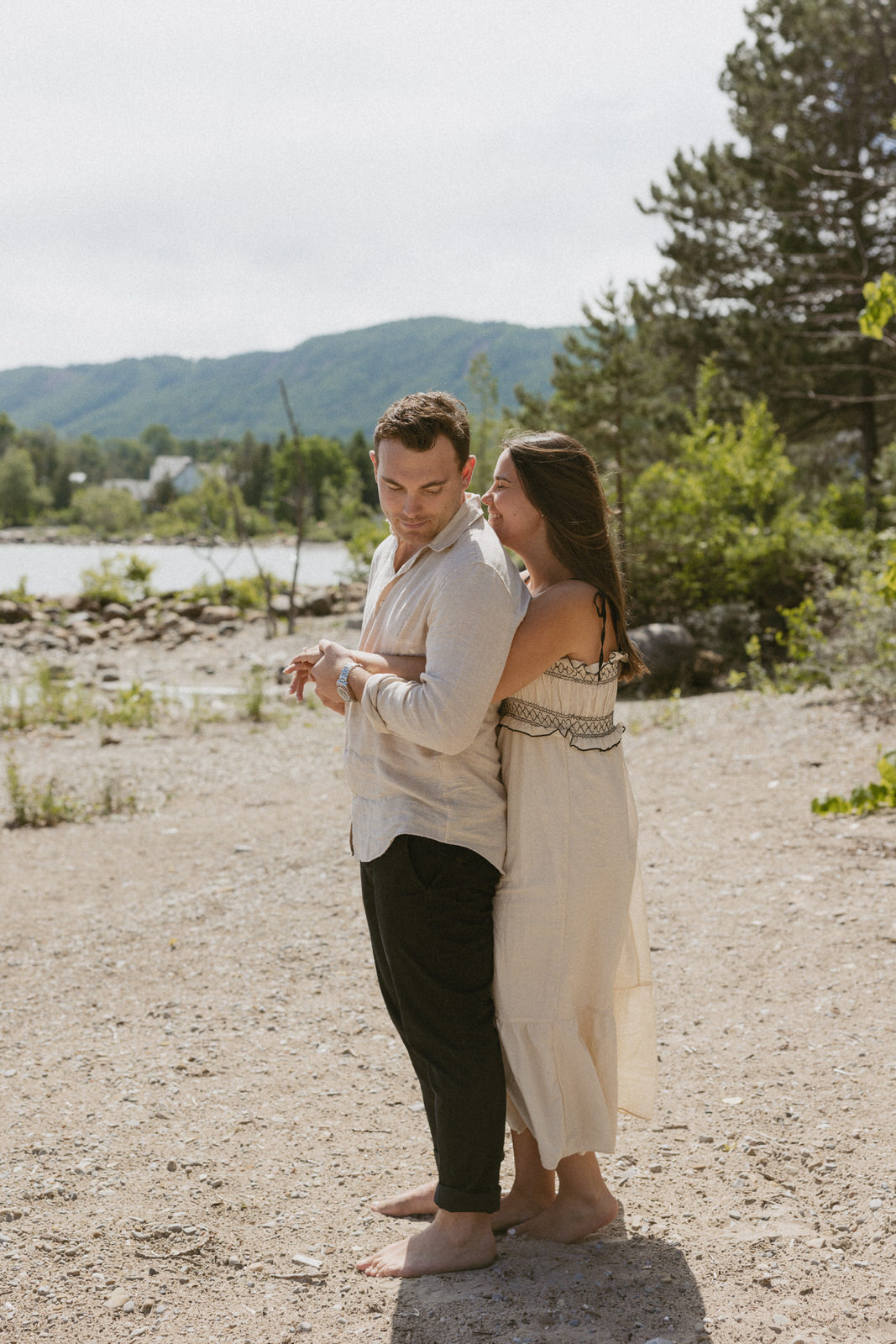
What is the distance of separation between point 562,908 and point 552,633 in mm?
584

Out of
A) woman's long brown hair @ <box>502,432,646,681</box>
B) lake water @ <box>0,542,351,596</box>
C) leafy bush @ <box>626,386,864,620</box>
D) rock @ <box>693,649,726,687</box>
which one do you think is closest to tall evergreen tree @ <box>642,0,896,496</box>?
leafy bush @ <box>626,386,864,620</box>

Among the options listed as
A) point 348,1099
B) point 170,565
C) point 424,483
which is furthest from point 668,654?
point 170,565

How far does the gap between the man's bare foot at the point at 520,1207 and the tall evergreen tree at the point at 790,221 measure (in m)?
14.2

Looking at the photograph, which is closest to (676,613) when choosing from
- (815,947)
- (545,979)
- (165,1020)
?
(815,947)

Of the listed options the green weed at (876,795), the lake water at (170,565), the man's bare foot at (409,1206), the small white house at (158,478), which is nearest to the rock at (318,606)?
the lake water at (170,565)

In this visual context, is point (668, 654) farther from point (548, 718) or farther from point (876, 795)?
point (548, 718)

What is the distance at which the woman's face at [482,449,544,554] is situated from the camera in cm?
229

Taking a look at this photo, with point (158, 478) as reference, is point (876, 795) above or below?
below

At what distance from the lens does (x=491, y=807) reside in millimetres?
2217

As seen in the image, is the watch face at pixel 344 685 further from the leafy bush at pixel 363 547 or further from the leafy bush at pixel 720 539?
the leafy bush at pixel 363 547

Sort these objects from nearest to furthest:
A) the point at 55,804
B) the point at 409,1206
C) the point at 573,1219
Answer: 1. the point at 573,1219
2. the point at 409,1206
3. the point at 55,804

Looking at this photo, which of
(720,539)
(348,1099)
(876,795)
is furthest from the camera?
(720,539)

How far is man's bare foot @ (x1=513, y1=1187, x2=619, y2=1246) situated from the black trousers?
25cm

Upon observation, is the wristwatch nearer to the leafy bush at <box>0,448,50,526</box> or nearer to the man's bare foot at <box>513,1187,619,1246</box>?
the man's bare foot at <box>513,1187,619,1246</box>
